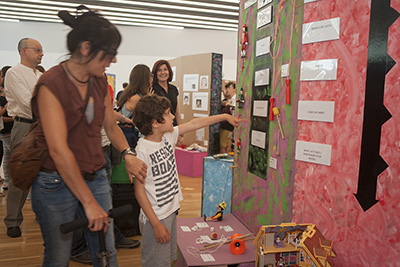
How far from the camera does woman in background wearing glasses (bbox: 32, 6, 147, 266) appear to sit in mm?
1154

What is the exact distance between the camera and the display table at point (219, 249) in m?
1.92

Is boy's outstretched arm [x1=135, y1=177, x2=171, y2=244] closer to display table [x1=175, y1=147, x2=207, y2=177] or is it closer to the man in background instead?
the man in background

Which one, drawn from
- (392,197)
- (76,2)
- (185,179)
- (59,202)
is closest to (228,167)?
(392,197)

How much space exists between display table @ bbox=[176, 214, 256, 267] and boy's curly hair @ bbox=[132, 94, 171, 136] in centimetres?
79

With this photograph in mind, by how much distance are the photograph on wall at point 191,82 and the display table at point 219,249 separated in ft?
11.8

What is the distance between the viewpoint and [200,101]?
580cm

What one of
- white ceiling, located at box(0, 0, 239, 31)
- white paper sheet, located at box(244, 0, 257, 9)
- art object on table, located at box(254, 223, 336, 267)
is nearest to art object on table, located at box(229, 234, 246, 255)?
art object on table, located at box(254, 223, 336, 267)

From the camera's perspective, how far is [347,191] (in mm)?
1595

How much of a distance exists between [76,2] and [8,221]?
5983 millimetres

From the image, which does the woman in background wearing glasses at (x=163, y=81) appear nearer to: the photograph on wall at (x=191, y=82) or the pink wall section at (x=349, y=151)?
the pink wall section at (x=349, y=151)

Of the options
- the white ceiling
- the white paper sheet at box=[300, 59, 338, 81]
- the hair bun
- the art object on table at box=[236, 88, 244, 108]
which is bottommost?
the art object on table at box=[236, 88, 244, 108]

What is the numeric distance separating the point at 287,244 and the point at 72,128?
1221 mm

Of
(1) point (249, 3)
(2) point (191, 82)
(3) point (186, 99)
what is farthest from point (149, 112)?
(3) point (186, 99)

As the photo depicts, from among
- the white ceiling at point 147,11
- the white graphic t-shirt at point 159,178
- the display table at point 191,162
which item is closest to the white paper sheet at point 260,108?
the white graphic t-shirt at point 159,178
